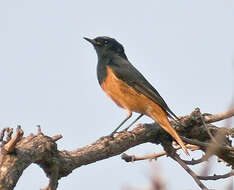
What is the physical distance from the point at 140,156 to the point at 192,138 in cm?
113

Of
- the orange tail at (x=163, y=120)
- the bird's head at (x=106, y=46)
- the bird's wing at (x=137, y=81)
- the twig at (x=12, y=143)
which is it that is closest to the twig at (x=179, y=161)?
the orange tail at (x=163, y=120)

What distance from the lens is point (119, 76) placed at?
7.25m

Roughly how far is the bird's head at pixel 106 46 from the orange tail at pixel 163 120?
1813 mm

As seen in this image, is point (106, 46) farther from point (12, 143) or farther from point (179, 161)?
point (12, 143)

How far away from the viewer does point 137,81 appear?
7.27 m

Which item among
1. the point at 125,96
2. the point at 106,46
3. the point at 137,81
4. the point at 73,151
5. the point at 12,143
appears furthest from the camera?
the point at 106,46

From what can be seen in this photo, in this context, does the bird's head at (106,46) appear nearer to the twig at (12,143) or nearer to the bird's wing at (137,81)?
the bird's wing at (137,81)

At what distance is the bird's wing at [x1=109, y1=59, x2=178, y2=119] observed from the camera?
700 cm

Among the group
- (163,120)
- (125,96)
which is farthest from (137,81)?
(163,120)

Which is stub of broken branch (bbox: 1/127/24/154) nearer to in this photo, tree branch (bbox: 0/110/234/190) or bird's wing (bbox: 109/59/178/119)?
tree branch (bbox: 0/110/234/190)

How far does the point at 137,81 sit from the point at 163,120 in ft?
4.32

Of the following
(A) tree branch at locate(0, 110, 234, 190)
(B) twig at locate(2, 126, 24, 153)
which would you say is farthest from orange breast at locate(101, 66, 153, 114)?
(B) twig at locate(2, 126, 24, 153)

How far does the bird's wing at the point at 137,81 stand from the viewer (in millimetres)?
7001

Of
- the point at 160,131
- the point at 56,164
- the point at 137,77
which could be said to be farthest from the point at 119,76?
the point at 56,164
